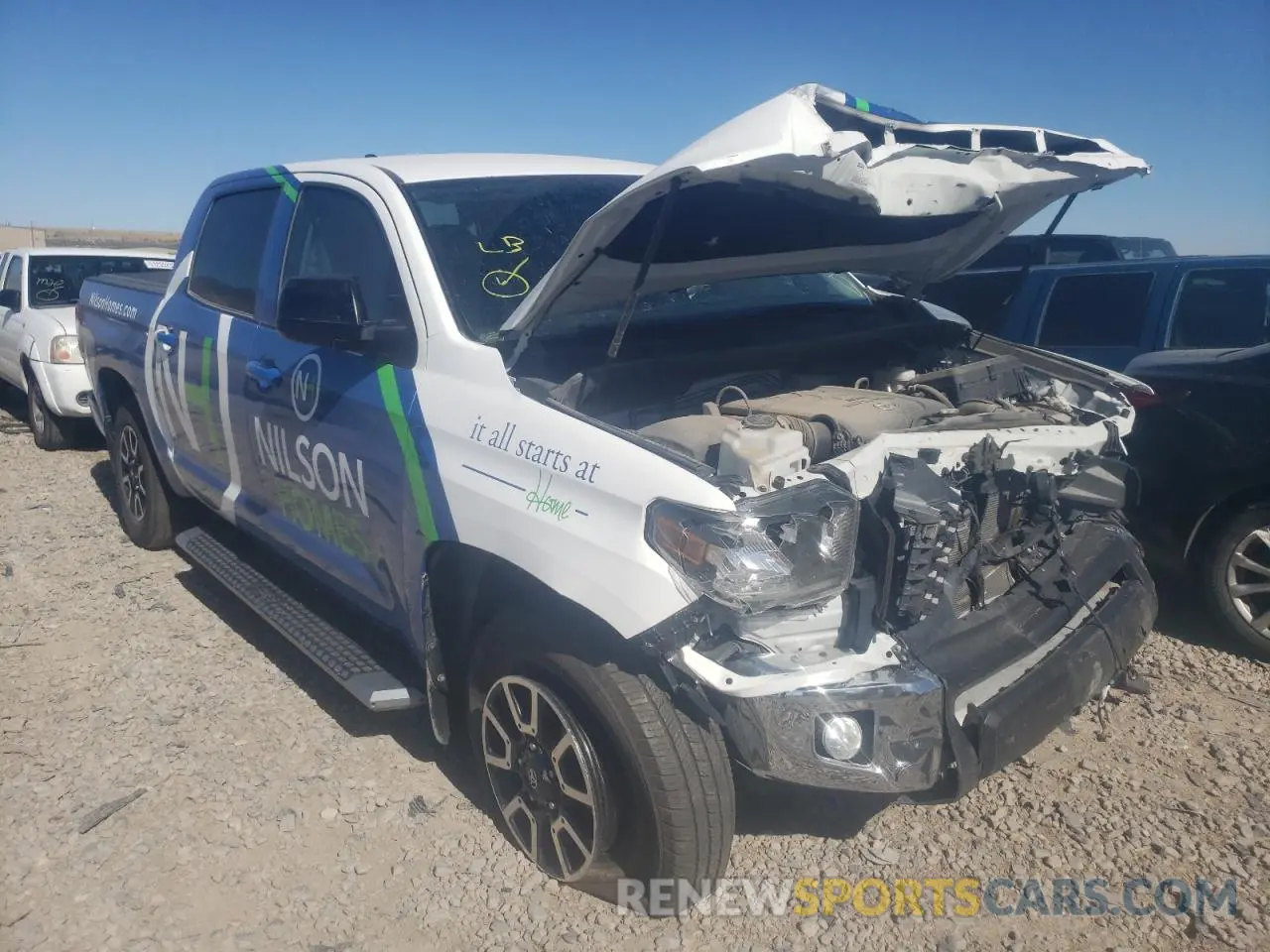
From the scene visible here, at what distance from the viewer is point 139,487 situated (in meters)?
5.55

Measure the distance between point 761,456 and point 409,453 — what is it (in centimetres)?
116

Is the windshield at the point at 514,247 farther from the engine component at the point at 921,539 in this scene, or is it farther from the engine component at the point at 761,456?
the engine component at the point at 921,539

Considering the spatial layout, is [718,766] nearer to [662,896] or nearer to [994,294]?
[662,896]

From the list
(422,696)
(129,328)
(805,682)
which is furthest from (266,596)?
(805,682)

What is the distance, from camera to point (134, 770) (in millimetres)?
3406

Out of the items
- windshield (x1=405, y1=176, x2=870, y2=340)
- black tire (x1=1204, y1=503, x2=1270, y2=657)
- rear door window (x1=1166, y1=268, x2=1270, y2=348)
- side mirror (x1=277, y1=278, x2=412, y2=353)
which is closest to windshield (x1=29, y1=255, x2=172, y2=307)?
windshield (x1=405, y1=176, x2=870, y2=340)

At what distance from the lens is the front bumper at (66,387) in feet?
26.1

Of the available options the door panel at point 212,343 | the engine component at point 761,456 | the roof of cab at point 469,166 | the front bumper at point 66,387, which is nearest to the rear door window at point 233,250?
the door panel at point 212,343

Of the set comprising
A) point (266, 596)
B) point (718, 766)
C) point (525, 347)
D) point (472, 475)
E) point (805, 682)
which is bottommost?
point (266, 596)

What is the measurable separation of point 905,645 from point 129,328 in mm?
4533

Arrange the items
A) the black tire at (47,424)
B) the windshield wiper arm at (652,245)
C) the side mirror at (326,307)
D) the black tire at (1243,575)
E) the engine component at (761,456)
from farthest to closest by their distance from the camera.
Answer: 1. the black tire at (47,424)
2. the black tire at (1243,575)
3. the side mirror at (326,307)
4. the windshield wiper arm at (652,245)
5. the engine component at (761,456)

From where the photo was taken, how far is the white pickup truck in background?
798cm

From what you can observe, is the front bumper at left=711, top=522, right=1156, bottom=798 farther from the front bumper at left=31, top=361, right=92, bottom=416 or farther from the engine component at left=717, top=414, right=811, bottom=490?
the front bumper at left=31, top=361, right=92, bottom=416

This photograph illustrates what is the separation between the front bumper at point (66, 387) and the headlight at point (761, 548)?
741cm
